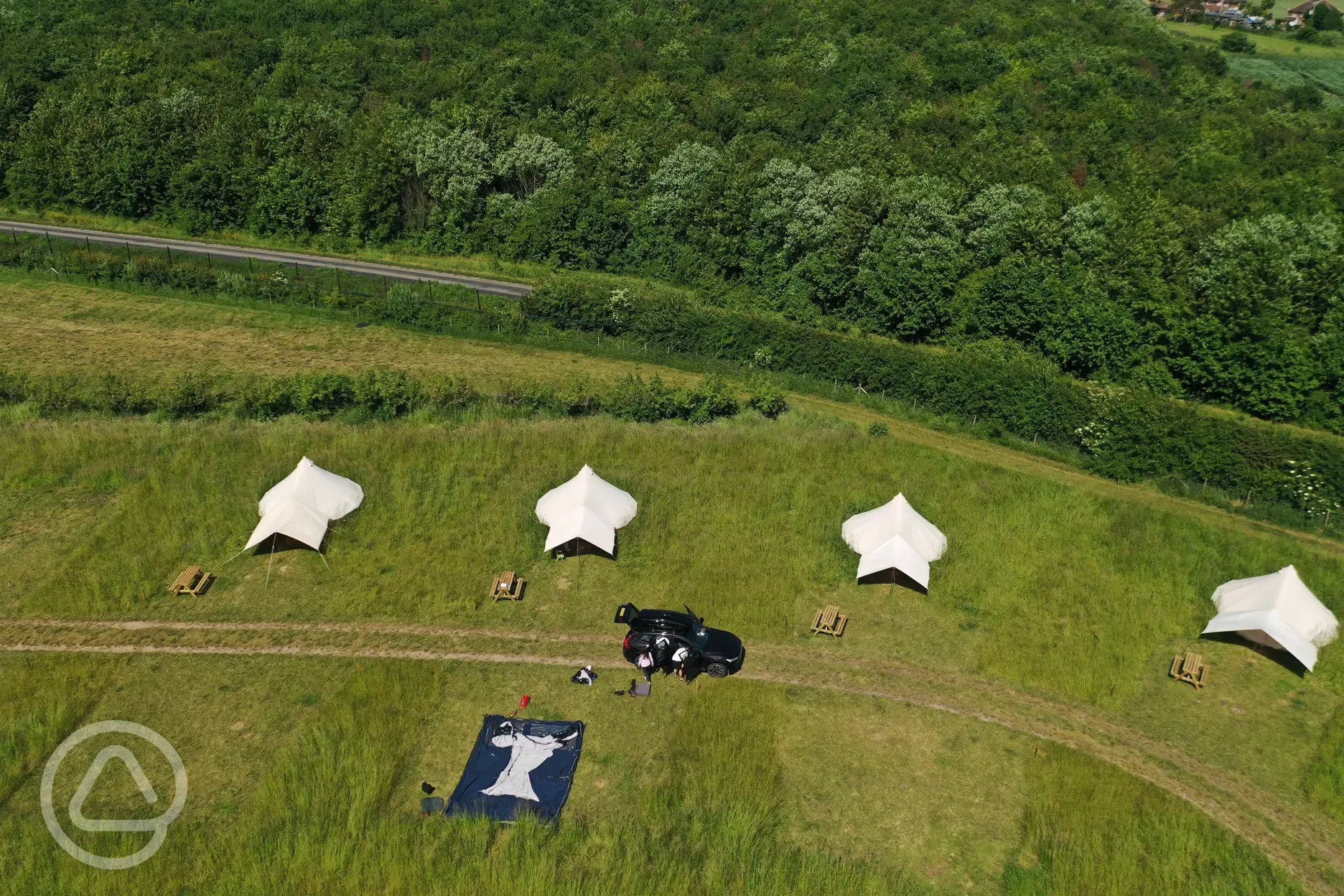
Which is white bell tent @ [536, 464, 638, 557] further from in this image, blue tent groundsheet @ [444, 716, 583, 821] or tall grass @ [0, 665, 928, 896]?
tall grass @ [0, 665, 928, 896]

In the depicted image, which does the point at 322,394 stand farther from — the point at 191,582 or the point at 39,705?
the point at 39,705

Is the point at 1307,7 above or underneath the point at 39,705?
above

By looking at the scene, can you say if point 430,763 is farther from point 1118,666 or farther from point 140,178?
point 140,178

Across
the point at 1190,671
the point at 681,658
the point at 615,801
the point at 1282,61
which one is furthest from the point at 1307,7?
the point at 615,801

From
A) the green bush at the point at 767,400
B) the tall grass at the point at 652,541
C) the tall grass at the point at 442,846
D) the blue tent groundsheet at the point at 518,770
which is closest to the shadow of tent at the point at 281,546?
the tall grass at the point at 652,541

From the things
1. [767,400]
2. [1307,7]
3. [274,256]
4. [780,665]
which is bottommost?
[274,256]
